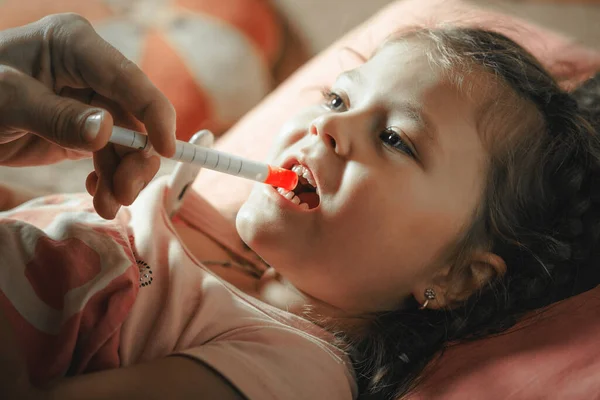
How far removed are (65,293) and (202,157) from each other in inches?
9.5

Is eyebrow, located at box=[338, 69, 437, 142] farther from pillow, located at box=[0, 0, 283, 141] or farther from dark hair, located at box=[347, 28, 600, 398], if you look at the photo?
pillow, located at box=[0, 0, 283, 141]

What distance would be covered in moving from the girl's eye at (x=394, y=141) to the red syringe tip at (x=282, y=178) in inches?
5.6

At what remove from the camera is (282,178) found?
887 millimetres

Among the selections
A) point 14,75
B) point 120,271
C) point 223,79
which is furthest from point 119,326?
point 223,79

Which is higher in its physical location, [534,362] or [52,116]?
[52,116]

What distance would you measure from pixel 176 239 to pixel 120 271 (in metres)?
0.16

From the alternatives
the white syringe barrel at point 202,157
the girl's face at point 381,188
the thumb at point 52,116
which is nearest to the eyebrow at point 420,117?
the girl's face at point 381,188

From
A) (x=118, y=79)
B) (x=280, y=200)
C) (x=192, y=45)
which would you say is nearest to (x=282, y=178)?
(x=280, y=200)

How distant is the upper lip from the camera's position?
889 mm

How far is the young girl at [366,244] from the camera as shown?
2.68 ft

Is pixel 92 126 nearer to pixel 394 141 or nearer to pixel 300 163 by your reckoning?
pixel 300 163

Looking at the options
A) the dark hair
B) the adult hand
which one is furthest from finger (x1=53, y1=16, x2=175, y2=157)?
the dark hair

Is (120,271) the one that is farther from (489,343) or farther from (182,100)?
(182,100)

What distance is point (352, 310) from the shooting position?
1021mm
